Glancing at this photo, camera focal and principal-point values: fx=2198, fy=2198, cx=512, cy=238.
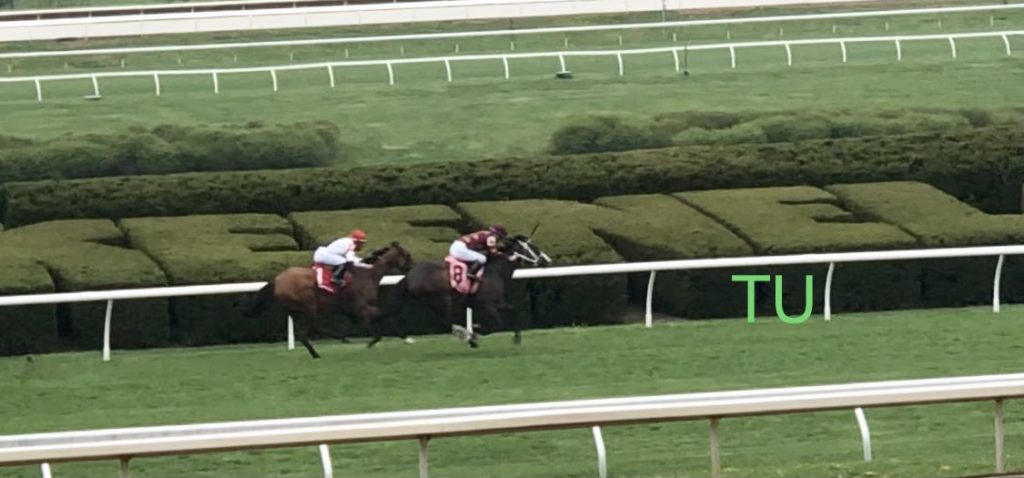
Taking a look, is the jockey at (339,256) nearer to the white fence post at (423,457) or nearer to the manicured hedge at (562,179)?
the manicured hedge at (562,179)

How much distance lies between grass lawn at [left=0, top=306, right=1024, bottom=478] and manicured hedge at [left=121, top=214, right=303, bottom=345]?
0.17m

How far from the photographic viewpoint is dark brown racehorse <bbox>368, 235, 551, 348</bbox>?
32.0ft

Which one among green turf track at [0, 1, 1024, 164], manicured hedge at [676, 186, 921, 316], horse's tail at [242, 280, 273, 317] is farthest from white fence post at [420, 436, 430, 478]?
green turf track at [0, 1, 1024, 164]

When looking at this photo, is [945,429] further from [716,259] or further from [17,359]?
[17,359]

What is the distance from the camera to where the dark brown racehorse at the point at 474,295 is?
32.0 ft

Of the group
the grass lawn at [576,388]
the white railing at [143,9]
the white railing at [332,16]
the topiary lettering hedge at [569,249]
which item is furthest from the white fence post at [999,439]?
the white railing at [143,9]

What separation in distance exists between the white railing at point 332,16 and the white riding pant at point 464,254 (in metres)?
11.9

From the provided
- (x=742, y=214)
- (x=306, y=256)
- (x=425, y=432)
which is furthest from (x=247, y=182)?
(x=425, y=432)

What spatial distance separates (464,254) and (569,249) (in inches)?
52.7

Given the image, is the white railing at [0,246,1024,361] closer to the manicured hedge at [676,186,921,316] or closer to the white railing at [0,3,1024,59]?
the manicured hedge at [676,186,921,316]

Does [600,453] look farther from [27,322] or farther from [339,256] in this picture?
[27,322]

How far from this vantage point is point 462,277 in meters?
9.79

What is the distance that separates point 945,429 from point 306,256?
4.15 meters

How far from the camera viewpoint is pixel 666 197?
12.9m
